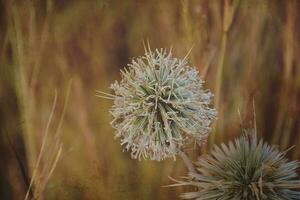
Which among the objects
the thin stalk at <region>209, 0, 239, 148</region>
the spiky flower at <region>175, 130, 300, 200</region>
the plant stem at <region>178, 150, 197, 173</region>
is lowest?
the spiky flower at <region>175, 130, 300, 200</region>

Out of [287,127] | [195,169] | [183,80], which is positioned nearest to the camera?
[183,80]

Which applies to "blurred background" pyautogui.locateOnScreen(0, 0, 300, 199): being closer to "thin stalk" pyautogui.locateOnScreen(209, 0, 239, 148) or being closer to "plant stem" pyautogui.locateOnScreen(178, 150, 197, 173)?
"thin stalk" pyautogui.locateOnScreen(209, 0, 239, 148)

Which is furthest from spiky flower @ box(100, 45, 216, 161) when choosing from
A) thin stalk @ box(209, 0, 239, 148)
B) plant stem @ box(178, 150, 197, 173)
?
thin stalk @ box(209, 0, 239, 148)

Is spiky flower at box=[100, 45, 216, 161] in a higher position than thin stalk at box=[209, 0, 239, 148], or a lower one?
lower

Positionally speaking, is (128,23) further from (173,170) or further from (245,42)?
(173,170)

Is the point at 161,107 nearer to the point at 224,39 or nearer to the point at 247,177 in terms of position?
the point at 247,177

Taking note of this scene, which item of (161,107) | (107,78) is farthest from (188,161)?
(107,78)

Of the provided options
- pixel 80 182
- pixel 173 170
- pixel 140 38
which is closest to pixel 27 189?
pixel 80 182

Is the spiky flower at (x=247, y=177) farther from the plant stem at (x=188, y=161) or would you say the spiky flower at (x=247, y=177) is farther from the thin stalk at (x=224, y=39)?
the thin stalk at (x=224, y=39)
